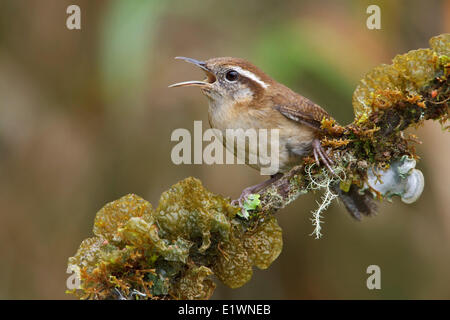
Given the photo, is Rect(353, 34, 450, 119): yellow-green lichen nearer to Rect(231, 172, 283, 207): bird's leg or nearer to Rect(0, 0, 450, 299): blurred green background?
Rect(231, 172, 283, 207): bird's leg

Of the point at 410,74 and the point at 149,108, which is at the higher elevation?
the point at 149,108

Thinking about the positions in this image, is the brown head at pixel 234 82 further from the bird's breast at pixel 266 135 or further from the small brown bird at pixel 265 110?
the bird's breast at pixel 266 135

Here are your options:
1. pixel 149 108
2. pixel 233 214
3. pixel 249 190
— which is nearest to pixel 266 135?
pixel 249 190

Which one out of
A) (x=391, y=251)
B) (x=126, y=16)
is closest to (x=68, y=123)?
(x=126, y=16)

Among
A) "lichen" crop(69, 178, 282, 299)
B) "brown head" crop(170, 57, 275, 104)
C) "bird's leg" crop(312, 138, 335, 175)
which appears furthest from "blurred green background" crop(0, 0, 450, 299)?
"lichen" crop(69, 178, 282, 299)

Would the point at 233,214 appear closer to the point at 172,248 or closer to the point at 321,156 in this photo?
the point at 172,248

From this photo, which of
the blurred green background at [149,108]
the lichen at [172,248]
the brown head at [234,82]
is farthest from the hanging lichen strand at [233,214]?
the blurred green background at [149,108]

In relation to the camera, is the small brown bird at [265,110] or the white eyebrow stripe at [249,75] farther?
the white eyebrow stripe at [249,75]

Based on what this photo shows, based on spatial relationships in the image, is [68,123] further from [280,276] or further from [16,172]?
[280,276]
